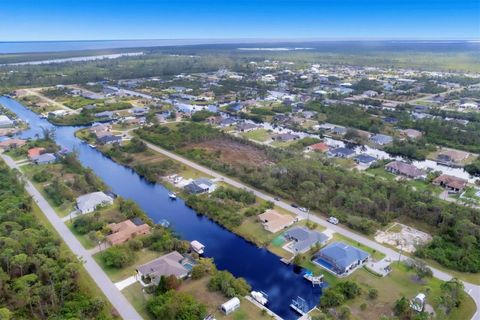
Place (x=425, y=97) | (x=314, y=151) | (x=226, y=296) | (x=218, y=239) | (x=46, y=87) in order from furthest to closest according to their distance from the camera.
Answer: (x=46, y=87), (x=425, y=97), (x=314, y=151), (x=218, y=239), (x=226, y=296)

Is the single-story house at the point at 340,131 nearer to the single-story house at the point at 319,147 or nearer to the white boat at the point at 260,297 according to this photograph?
the single-story house at the point at 319,147

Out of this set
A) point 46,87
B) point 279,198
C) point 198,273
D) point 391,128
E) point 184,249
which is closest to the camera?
point 198,273

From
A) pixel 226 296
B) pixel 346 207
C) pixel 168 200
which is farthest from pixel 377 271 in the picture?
pixel 168 200

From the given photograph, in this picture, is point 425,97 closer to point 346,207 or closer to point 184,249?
point 346,207

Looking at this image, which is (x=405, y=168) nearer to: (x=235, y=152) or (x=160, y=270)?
(x=235, y=152)

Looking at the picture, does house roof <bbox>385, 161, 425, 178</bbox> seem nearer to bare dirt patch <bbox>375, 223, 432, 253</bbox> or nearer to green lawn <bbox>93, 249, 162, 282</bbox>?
bare dirt patch <bbox>375, 223, 432, 253</bbox>

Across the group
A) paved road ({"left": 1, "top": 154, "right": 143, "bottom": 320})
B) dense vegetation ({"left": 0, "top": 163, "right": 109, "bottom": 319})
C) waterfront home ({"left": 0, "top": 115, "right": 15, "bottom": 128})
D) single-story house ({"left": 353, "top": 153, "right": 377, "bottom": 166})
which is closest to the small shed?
paved road ({"left": 1, "top": 154, "right": 143, "bottom": 320})
